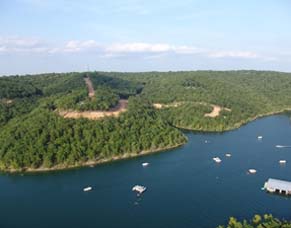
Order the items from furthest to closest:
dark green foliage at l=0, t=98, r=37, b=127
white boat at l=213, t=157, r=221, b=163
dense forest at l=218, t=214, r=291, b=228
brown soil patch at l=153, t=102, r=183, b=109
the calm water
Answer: brown soil patch at l=153, t=102, r=183, b=109, dark green foliage at l=0, t=98, r=37, b=127, white boat at l=213, t=157, r=221, b=163, the calm water, dense forest at l=218, t=214, r=291, b=228

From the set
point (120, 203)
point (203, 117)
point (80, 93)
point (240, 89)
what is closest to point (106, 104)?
point (80, 93)

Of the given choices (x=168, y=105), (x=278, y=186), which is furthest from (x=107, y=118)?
(x=278, y=186)

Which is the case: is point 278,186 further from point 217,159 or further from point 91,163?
point 91,163

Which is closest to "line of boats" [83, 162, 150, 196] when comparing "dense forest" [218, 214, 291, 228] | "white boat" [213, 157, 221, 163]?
A: "dense forest" [218, 214, 291, 228]

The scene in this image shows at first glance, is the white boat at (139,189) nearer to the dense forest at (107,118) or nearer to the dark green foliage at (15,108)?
the dense forest at (107,118)

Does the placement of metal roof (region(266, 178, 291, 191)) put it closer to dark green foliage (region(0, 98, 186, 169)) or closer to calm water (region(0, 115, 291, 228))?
calm water (region(0, 115, 291, 228))

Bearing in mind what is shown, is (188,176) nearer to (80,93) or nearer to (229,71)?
(80,93)
